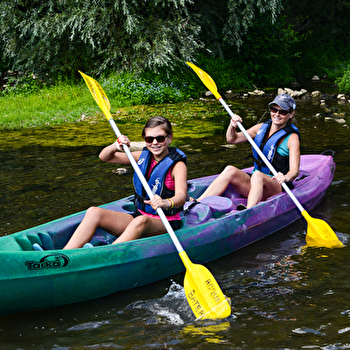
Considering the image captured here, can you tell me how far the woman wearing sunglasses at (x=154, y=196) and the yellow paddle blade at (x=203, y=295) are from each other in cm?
36

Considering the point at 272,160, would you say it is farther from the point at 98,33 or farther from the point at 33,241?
the point at 98,33

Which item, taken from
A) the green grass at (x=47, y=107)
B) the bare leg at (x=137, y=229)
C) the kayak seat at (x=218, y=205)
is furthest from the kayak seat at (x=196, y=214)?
the green grass at (x=47, y=107)

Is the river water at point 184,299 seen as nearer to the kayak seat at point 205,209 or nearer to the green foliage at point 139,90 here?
the kayak seat at point 205,209

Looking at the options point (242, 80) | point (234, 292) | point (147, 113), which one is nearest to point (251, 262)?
point (234, 292)

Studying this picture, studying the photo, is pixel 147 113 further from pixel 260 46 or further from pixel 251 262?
pixel 251 262

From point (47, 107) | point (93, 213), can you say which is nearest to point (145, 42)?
point (47, 107)

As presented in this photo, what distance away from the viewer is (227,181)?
A: 4.39m

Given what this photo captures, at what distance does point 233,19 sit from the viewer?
11227 mm

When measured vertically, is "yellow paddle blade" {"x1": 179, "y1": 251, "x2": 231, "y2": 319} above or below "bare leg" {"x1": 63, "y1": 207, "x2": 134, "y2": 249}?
below

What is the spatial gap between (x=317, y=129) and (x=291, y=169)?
423cm

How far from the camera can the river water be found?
2.75 metres

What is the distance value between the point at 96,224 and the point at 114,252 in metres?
0.33

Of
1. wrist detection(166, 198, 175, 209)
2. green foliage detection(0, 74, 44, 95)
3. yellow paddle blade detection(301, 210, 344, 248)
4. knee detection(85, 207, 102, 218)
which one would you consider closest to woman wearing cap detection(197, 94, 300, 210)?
yellow paddle blade detection(301, 210, 344, 248)

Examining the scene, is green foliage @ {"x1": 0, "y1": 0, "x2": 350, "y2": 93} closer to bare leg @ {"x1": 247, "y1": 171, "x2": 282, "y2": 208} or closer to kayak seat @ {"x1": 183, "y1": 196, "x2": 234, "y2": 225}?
bare leg @ {"x1": 247, "y1": 171, "x2": 282, "y2": 208}
